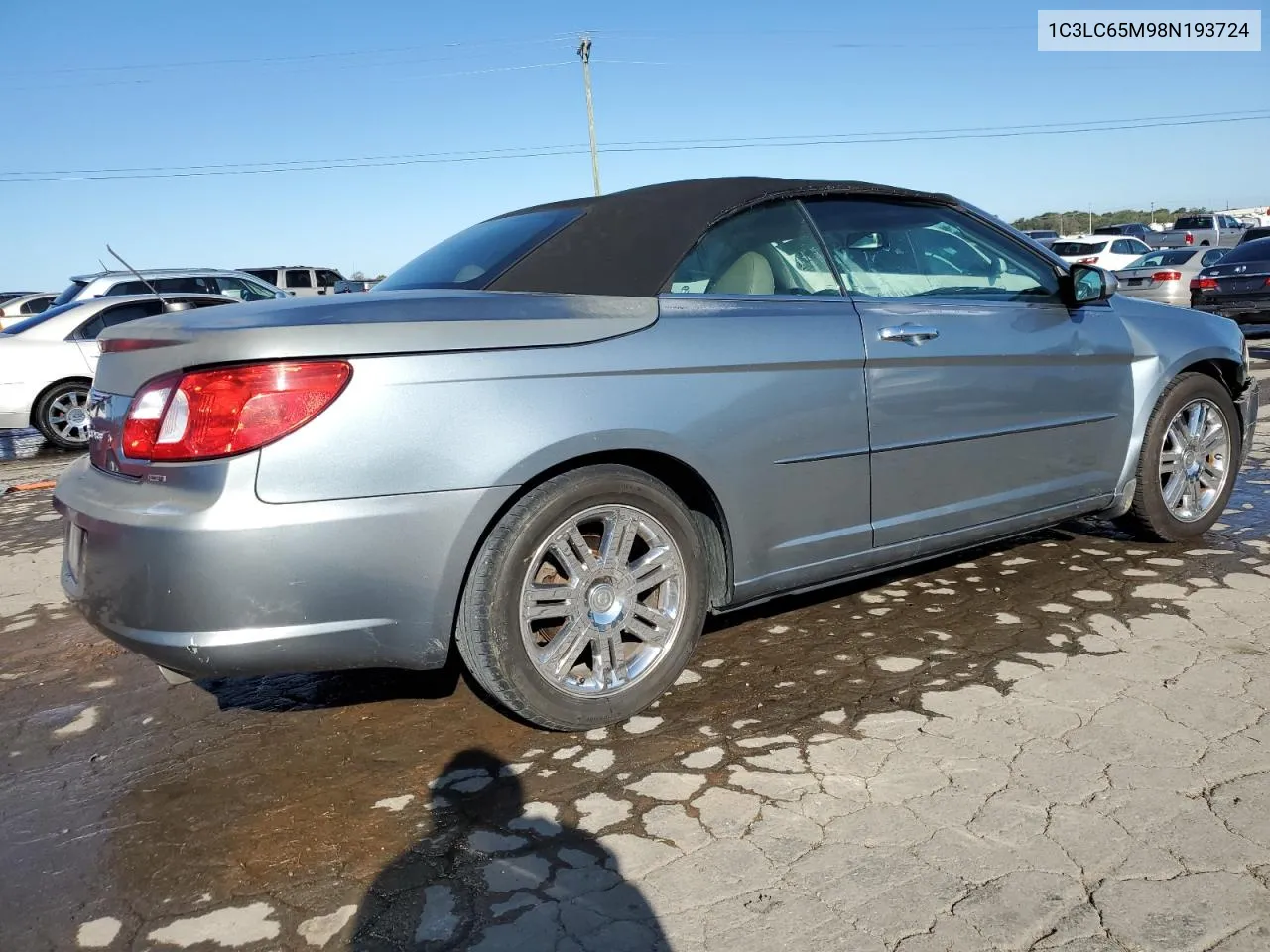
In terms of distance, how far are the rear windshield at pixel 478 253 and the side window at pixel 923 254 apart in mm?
944

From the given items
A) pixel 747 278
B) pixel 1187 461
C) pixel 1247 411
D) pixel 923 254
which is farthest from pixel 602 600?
pixel 1247 411

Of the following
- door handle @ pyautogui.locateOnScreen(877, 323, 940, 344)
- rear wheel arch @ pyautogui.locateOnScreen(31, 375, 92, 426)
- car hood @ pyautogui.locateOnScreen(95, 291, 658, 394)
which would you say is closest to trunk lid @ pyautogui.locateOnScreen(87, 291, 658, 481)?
car hood @ pyautogui.locateOnScreen(95, 291, 658, 394)

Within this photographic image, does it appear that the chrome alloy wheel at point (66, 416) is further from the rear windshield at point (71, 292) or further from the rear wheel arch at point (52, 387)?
the rear windshield at point (71, 292)

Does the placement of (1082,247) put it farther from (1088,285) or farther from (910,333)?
(910,333)

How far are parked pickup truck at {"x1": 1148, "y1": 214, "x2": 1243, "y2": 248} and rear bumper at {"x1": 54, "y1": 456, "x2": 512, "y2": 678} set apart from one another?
3821 cm

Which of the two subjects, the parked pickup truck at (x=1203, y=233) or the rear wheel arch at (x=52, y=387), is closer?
the rear wheel arch at (x=52, y=387)

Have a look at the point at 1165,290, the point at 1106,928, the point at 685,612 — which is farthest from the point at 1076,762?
the point at 1165,290

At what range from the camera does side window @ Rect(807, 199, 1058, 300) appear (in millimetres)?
3785

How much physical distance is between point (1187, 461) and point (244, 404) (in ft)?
13.1

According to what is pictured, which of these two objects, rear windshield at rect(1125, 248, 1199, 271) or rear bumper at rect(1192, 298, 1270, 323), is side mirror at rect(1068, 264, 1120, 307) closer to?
rear bumper at rect(1192, 298, 1270, 323)

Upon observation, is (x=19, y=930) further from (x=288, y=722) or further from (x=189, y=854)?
(x=288, y=722)

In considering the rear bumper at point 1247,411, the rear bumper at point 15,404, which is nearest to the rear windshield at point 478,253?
the rear bumper at point 1247,411

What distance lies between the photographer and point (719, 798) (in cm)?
266

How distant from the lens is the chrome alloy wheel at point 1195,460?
468 cm
